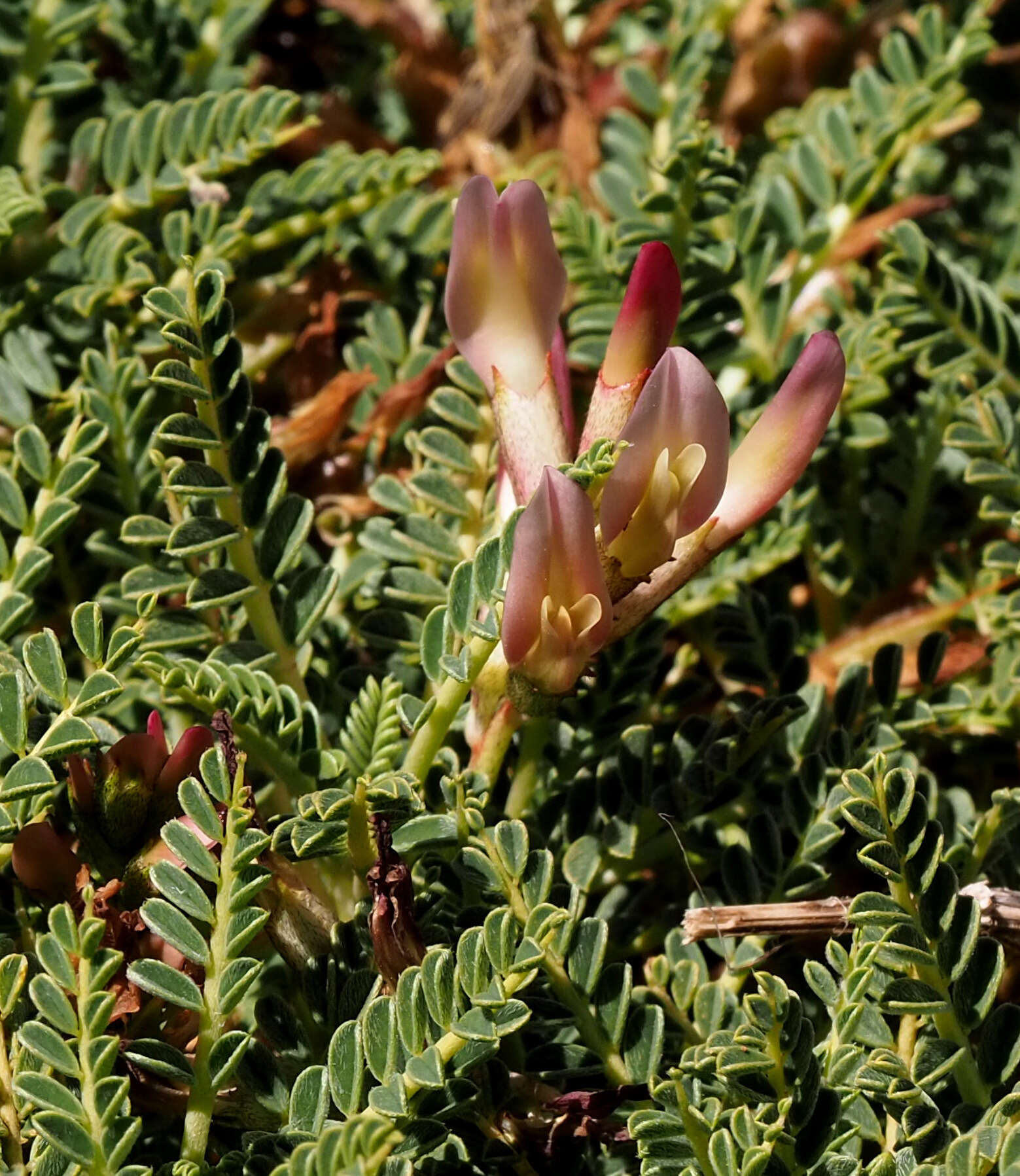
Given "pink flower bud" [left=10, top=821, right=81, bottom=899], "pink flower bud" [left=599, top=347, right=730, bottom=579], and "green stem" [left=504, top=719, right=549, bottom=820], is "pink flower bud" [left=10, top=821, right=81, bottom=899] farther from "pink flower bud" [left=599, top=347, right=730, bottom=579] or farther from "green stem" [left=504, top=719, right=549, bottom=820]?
"pink flower bud" [left=599, top=347, right=730, bottom=579]

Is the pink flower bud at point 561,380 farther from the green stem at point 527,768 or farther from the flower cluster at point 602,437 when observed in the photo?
the green stem at point 527,768

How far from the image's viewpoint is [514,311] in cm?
105

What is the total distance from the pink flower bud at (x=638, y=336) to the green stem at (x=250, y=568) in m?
0.29

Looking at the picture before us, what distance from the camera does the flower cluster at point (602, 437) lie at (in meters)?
0.92

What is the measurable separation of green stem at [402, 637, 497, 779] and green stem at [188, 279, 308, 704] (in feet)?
0.44

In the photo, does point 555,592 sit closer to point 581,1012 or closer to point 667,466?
point 667,466

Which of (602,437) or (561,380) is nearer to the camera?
(602,437)

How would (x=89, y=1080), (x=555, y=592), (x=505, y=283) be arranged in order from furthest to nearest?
(x=505, y=283) < (x=555, y=592) < (x=89, y=1080)

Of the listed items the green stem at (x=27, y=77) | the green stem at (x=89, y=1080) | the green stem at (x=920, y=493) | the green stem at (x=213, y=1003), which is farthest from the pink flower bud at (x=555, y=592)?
the green stem at (x=27, y=77)

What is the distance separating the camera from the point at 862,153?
1578mm

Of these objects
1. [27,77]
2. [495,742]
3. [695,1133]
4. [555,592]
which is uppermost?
[27,77]

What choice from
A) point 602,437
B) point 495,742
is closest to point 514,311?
point 602,437

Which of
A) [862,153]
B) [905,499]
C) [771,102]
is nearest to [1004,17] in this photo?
[771,102]

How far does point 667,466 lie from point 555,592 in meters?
0.12
